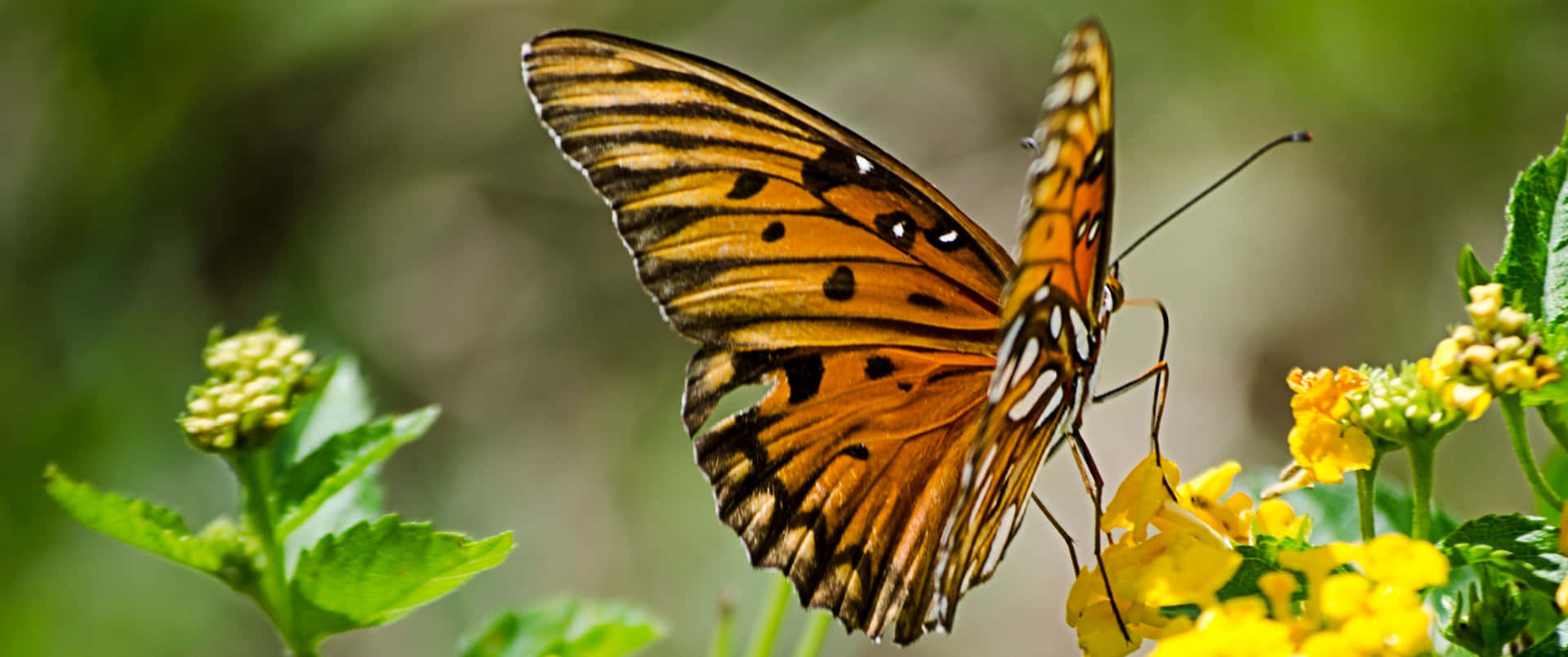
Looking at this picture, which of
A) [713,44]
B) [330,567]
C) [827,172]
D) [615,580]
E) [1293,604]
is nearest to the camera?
[1293,604]

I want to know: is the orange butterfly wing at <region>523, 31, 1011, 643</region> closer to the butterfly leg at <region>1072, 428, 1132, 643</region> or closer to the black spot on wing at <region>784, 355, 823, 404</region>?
the black spot on wing at <region>784, 355, 823, 404</region>

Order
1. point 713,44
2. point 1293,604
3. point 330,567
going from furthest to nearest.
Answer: point 713,44 → point 330,567 → point 1293,604

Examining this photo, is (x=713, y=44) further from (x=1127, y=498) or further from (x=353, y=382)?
(x=1127, y=498)

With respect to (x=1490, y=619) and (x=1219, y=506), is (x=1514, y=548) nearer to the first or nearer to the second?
(x=1490, y=619)

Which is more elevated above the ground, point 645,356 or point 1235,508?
point 645,356

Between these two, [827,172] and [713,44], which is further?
[713,44]

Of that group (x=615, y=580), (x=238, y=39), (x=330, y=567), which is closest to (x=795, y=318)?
(x=330, y=567)

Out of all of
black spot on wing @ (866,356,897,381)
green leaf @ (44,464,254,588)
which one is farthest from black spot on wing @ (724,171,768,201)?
green leaf @ (44,464,254,588)
